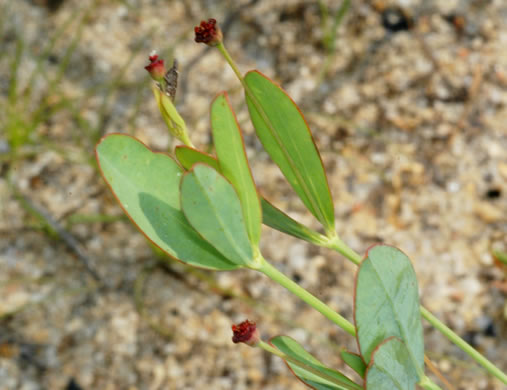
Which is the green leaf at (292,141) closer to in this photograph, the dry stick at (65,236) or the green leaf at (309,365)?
the green leaf at (309,365)

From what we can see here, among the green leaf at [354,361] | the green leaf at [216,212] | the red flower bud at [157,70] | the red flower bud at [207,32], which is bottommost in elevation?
the green leaf at [354,361]

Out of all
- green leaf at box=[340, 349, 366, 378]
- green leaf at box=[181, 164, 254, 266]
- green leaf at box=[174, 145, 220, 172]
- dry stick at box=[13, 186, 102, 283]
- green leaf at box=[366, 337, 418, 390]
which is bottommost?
dry stick at box=[13, 186, 102, 283]

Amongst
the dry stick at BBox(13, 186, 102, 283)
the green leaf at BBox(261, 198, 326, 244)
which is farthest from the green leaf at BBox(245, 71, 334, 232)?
the dry stick at BBox(13, 186, 102, 283)

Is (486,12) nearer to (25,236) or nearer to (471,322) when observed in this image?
(471,322)

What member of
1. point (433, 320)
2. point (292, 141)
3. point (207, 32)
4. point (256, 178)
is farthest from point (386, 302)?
point (256, 178)

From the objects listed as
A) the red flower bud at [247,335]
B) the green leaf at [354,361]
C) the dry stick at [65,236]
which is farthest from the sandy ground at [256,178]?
the red flower bud at [247,335]

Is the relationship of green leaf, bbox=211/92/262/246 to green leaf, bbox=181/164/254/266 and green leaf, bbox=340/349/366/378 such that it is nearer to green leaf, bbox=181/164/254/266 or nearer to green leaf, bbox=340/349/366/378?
green leaf, bbox=181/164/254/266

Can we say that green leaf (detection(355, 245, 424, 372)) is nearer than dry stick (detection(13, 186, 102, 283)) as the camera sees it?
Yes
